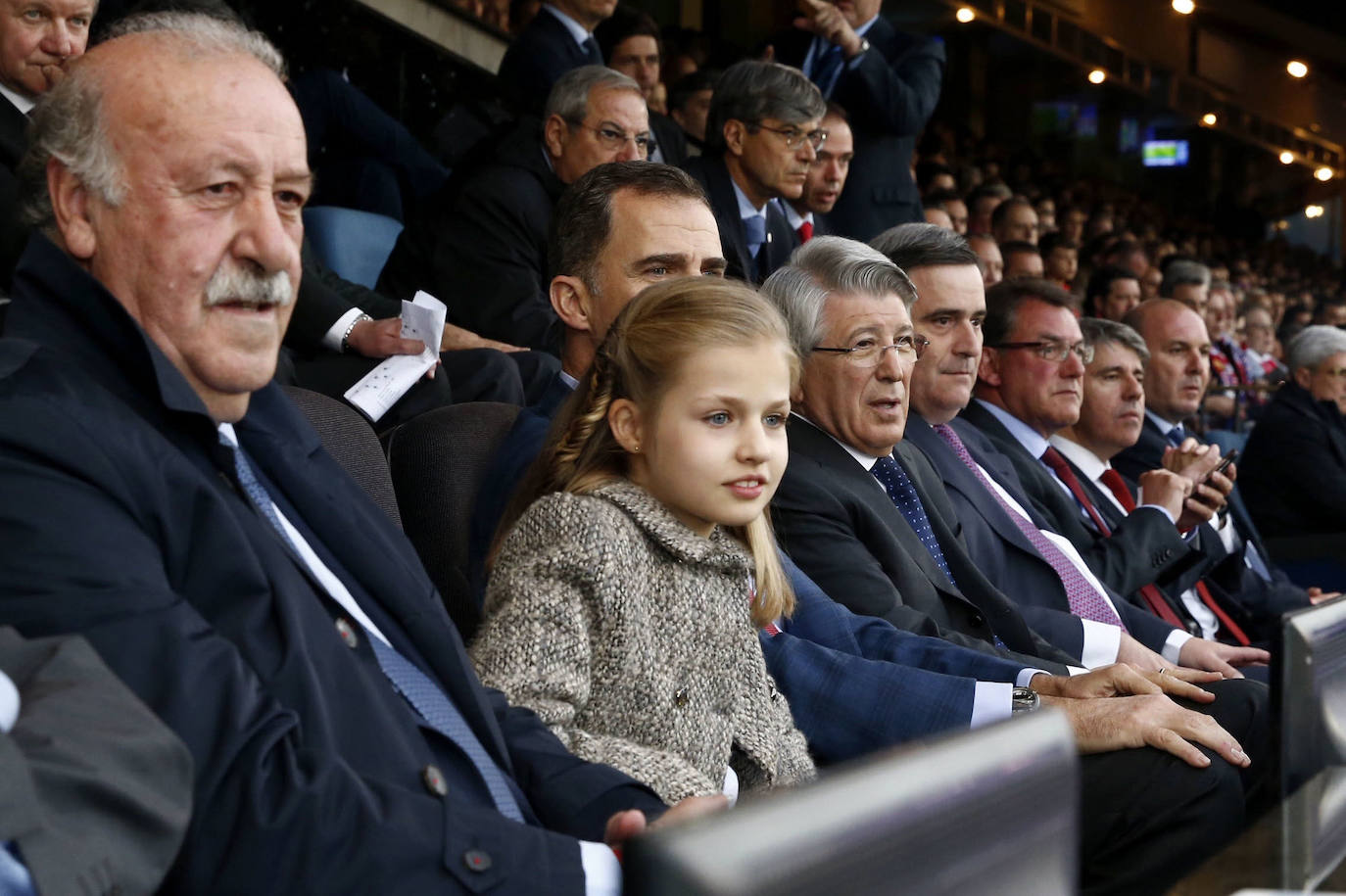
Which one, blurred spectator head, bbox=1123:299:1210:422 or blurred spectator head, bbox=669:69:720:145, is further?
blurred spectator head, bbox=669:69:720:145

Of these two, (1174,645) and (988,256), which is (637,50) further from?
(1174,645)

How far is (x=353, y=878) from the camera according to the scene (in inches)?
45.9

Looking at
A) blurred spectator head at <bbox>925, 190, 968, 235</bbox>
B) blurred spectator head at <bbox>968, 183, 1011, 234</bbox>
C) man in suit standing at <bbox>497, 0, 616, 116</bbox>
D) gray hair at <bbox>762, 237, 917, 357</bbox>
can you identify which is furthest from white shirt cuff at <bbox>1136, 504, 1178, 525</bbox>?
blurred spectator head at <bbox>968, 183, 1011, 234</bbox>

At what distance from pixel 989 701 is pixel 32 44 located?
193 cm

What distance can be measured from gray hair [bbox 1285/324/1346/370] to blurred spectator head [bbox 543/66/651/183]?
11.0ft

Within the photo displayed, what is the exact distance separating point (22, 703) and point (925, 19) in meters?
16.8

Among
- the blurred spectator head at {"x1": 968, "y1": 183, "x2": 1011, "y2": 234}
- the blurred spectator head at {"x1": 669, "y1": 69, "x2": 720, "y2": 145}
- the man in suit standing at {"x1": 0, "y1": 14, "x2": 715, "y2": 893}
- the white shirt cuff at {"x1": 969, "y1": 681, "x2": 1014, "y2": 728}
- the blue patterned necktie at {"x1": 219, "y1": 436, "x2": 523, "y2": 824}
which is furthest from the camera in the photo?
the blurred spectator head at {"x1": 968, "y1": 183, "x2": 1011, "y2": 234}

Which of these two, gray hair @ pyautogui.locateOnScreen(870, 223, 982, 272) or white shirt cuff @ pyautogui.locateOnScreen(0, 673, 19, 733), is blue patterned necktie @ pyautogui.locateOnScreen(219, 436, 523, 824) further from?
gray hair @ pyautogui.locateOnScreen(870, 223, 982, 272)

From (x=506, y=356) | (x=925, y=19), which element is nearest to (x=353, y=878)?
(x=506, y=356)

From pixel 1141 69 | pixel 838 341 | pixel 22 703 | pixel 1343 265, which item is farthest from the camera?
pixel 1343 265

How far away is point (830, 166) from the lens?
4.75 meters

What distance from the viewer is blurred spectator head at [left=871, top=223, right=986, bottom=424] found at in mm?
3186

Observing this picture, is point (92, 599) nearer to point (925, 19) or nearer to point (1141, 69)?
point (925, 19)

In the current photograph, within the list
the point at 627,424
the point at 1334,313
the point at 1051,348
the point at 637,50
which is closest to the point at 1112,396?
the point at 1051,348
